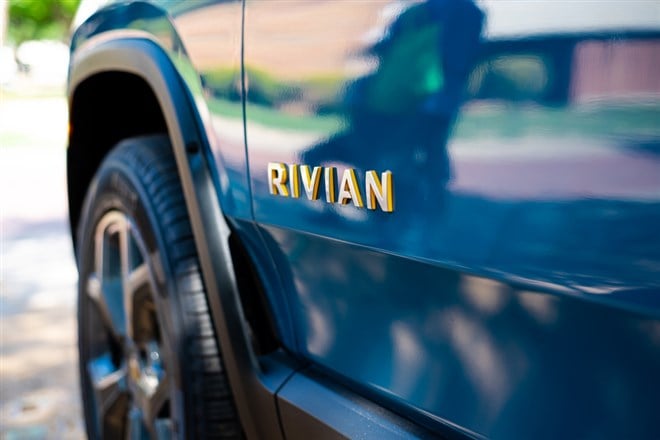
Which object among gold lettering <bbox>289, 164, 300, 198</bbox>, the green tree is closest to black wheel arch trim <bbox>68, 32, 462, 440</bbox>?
gold lettering <bbox>289, 164, 300, 198</bbox>

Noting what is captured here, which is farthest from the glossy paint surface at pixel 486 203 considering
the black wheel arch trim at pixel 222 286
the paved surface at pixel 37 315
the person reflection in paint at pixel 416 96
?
the paved surface at pixel 37 315

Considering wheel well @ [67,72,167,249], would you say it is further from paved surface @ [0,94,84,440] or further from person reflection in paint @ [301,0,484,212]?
person reflection in paint @ [301,0,484,212]

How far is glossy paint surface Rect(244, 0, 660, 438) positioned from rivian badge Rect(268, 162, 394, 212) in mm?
14

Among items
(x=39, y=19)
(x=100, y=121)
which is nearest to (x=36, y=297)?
(x=100, y=121)

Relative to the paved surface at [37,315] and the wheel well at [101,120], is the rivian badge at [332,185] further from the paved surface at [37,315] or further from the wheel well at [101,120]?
the paved surface at [37,315]

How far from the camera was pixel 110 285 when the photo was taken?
2273mm

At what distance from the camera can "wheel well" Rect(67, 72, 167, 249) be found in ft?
7.96

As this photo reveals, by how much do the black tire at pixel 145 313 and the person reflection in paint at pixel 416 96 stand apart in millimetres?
716

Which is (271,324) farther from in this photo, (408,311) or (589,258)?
(589,258)

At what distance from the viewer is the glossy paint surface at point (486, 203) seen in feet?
2.84

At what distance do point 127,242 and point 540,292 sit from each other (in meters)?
1.34

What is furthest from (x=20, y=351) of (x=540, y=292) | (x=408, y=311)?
(x=540, y=292)

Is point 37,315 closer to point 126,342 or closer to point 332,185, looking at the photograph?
point 126,342

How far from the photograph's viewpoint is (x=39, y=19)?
1863 inches
